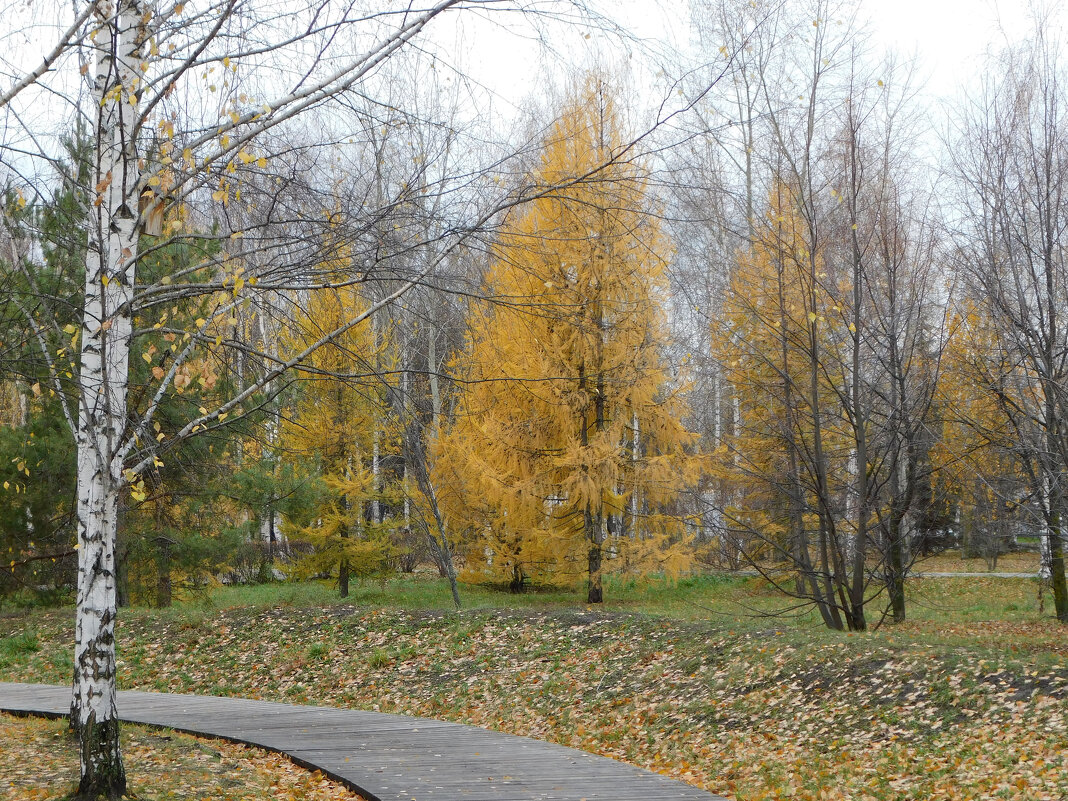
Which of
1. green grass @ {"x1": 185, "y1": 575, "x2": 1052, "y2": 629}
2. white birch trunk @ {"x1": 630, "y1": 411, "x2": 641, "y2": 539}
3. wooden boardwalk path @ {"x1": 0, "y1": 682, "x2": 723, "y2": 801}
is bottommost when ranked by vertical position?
green grass @ {"x1": 185, "y1": 575, "x2": 1052, "y2": 629}

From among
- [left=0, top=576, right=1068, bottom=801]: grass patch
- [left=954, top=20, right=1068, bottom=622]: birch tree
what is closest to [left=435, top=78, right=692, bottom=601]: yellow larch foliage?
[left=0, top=576, right=1068, bottom=801]: grass patch

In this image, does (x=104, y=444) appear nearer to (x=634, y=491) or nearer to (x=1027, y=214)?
(x=1027, y=214)

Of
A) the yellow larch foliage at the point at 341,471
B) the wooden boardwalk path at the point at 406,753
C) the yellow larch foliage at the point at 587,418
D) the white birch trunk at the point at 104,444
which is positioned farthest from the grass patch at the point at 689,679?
the white birch trunk at the point at 104,444

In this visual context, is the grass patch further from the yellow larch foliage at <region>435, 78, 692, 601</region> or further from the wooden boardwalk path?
the yellow larch foliage at <region>435, 78, 692, 601</region>

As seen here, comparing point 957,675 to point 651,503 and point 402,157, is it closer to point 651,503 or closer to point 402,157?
point 402,157

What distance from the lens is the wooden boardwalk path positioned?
5539 mm

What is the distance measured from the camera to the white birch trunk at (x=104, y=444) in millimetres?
4934

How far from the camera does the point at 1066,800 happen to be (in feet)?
17.0

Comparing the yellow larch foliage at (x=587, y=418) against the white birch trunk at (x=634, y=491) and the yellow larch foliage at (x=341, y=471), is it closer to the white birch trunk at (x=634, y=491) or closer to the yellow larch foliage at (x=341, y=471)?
the white birch trunk at (x=634, y=491)

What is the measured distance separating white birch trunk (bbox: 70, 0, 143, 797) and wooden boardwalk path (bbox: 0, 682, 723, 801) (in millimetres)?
1582

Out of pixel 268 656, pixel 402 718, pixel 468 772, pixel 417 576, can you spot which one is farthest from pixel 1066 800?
pixel 417 576

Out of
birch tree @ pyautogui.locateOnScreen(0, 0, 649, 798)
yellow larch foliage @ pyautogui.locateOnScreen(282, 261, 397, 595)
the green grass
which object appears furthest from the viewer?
yellow larch foliage @ pyautogui.locateOnScreen(282, 261, 397, 595)

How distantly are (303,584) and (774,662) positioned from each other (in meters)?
17.5

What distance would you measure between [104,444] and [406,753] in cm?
323
